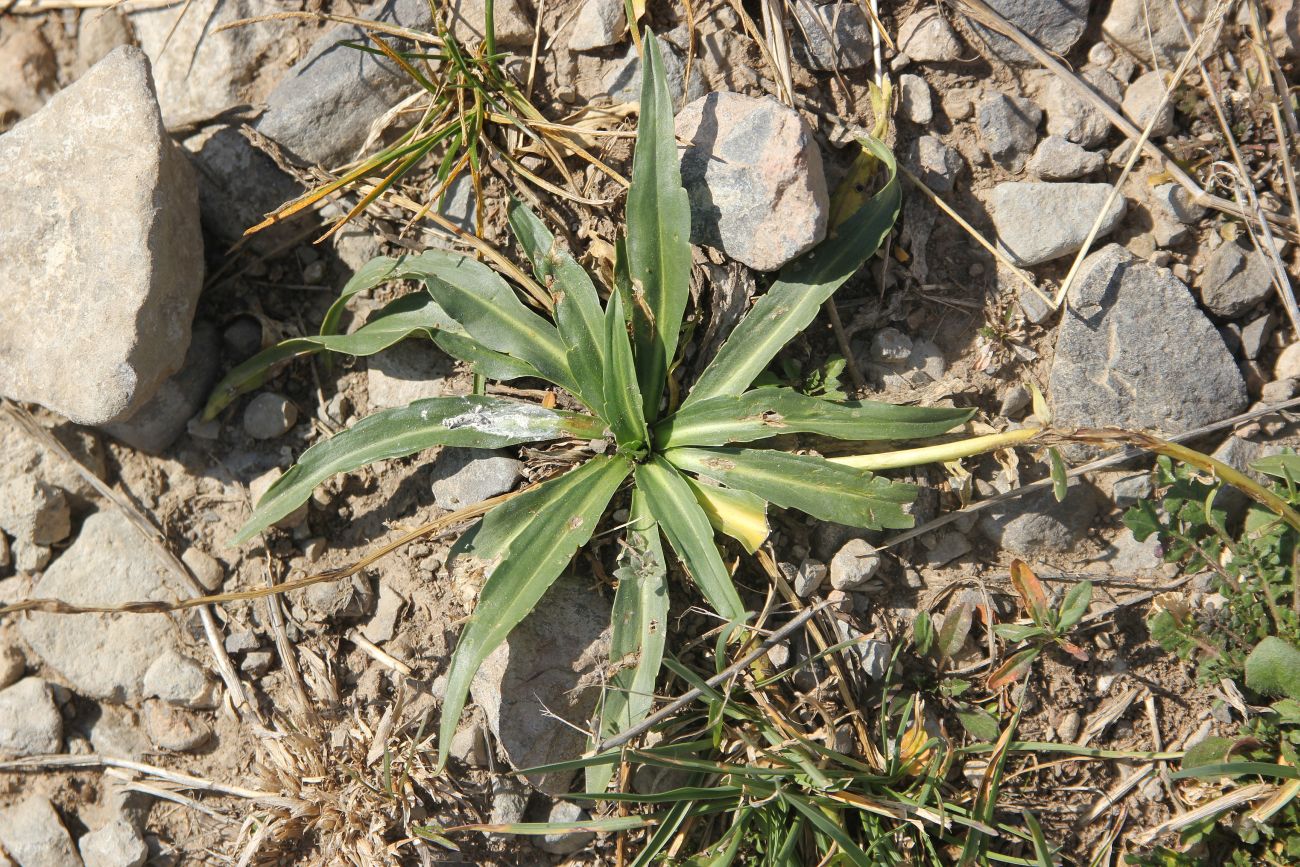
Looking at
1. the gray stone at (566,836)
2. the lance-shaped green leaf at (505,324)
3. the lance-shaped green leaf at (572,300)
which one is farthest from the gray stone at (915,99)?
the gray stone at (566,836)

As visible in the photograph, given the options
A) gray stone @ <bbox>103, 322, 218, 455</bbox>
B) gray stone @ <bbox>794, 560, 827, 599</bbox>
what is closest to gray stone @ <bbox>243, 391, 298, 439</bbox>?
gray stone @ <bbox>103, 322, 218, 455</bbox>

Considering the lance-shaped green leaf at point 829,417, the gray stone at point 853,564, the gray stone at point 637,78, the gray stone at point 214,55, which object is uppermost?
the gray stone at point 214,55

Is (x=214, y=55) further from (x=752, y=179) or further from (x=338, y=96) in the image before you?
(x=752, y=179)

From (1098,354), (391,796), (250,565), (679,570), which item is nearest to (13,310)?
(250,565)

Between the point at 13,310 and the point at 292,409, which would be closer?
the point at 13,310

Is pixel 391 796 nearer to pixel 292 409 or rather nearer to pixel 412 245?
pixel 292 409

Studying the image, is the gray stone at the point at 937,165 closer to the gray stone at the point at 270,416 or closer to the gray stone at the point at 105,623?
the gray stone at the point at 270,416
